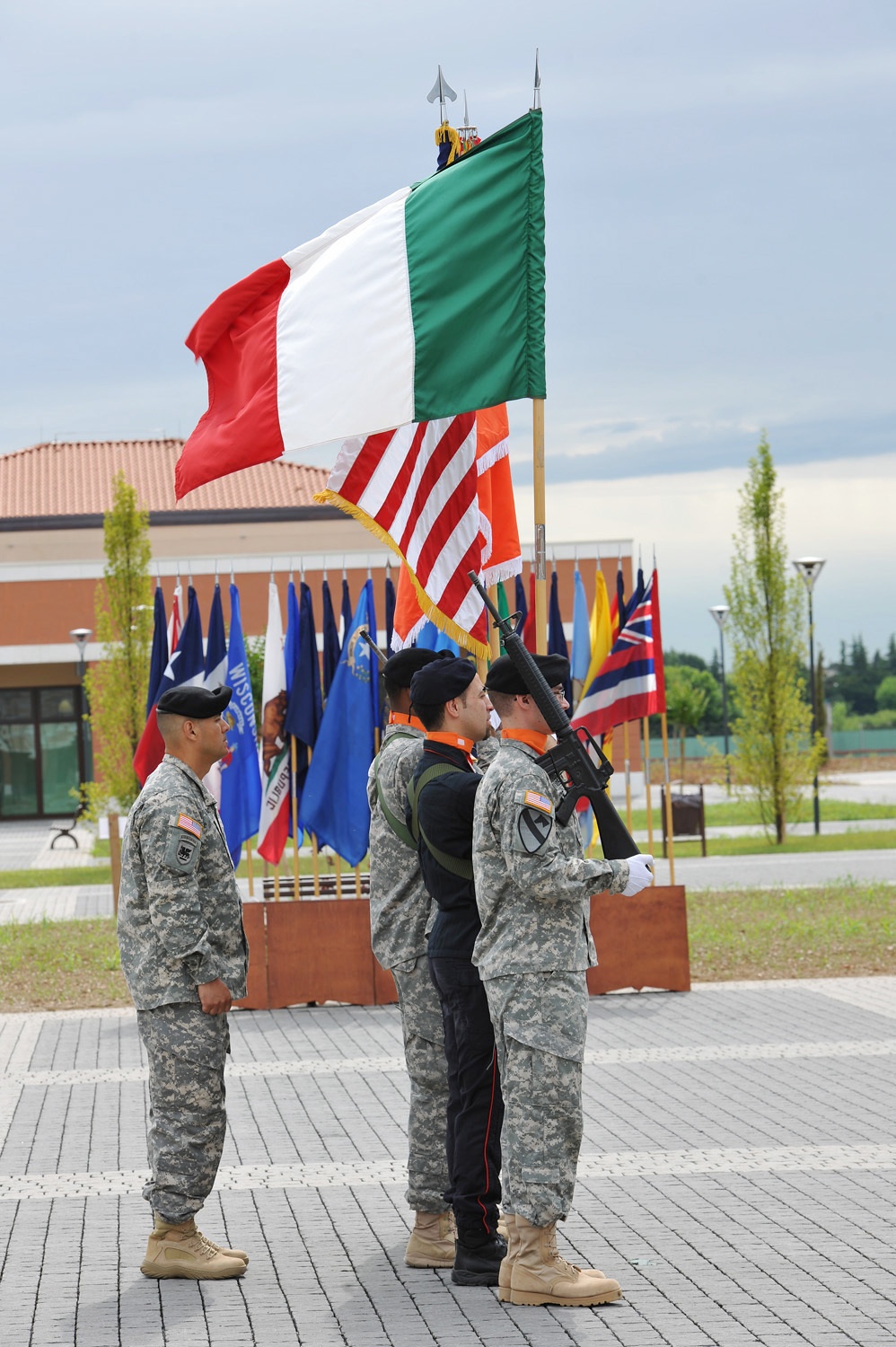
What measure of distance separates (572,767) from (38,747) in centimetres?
3603

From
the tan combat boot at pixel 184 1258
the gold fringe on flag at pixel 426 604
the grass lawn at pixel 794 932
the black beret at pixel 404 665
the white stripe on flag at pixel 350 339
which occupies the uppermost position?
the white stripe on flag at pixel 350 339

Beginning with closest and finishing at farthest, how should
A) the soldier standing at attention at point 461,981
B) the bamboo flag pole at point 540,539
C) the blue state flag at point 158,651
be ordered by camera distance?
the soldier standing at attention at point 461,981 → the bamboo flag pole at point 540,539 → the blue state flag at point 158,651

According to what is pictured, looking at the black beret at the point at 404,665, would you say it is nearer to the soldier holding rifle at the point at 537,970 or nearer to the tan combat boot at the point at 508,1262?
the soldier holding rifle at the point at 537,970

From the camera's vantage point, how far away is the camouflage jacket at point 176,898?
5215 millimetres

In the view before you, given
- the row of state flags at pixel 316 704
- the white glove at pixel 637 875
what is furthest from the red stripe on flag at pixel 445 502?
the white glove at pixel 637 875

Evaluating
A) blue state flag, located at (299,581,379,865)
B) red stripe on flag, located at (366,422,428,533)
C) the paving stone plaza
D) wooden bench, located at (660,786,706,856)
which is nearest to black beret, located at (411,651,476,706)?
the paving stone plaza

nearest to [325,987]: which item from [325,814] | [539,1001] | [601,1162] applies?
[325,814]

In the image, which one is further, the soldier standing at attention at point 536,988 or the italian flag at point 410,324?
the italian flag at point 410,324

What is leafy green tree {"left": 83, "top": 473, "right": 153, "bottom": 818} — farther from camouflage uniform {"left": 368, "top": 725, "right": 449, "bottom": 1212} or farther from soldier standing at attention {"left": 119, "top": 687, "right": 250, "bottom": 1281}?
soldier standing at attention {"left": 119, "top": 687, "right": 250, "bottom": 1281}

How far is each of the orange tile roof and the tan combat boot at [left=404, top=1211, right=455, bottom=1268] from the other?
35.3 metres

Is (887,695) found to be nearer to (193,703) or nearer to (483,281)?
(483,281)

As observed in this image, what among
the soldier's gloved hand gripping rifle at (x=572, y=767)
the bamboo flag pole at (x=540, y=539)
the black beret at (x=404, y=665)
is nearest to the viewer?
the soldier's gloved hand gripping rifle at (x=572, y=767)

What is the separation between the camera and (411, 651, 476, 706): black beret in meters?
5.26

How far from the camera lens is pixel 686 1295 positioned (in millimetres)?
4953
